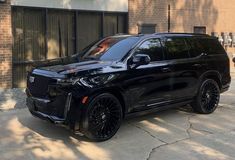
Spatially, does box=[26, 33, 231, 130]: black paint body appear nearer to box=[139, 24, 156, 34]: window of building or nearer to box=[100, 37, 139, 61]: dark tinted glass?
box=[100, 37, 139, 61]: dark tinted glass

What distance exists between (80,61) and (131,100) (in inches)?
45.2

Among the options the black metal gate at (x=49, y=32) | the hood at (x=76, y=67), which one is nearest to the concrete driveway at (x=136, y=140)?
the hood at (x=76, y=67)

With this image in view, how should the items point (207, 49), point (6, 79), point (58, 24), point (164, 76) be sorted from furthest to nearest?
point (58, 24)
point (6, 79)
point (207, 49)
point (164, 76)

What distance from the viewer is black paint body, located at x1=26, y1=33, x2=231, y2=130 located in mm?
6309

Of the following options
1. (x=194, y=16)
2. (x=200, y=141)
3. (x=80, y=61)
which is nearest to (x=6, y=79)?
(x=80, y=61)

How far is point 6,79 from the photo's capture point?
12.3 metres

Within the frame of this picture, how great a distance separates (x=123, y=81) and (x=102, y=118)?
75 centimetres

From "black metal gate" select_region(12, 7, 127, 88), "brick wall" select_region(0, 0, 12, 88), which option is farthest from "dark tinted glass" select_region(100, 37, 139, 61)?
"brick wall" select_region(0, 0, 12, 88)

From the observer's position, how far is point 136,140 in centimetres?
680

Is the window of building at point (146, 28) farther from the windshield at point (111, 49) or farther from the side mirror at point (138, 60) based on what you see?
the side mirror at point (138, 60)

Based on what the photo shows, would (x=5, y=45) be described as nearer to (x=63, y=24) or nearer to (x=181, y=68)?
(x=63, y=24)

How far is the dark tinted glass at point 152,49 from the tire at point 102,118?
1235mm

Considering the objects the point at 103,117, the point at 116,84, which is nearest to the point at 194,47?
the point at 116,84

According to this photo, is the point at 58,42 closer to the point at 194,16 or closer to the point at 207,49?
the point at 207,49
